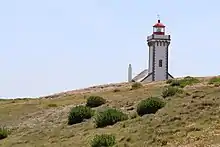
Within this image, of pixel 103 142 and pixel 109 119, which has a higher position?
pixel 109 119

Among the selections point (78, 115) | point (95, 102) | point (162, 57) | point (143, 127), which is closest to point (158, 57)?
point (162, 57)

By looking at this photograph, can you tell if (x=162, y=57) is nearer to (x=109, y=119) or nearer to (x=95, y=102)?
(x=95, y=102)

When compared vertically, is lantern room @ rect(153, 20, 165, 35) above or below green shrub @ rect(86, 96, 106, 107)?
above

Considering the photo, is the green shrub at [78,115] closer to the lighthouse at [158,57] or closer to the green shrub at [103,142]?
the green shrub at [103,142]

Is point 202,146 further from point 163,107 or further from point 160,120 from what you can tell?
point 163,107

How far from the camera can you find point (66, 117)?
39969 mm

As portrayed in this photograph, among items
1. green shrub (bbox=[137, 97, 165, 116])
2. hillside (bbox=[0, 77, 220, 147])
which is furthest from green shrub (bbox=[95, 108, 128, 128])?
green shrub (bbox=[137, 97, 165, 116])

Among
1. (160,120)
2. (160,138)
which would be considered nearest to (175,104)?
(160,120)

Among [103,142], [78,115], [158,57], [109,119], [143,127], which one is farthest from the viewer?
[158,57]

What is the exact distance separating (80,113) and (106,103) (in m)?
6.94

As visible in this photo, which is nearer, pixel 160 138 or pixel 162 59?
pixel 160 138

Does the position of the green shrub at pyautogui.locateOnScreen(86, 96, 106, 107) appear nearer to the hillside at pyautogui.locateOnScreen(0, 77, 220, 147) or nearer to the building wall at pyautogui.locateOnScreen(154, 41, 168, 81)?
the hillside at pyautogui.locateOnScreen(0, 77, 220, 147)

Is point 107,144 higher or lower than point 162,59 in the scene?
lower

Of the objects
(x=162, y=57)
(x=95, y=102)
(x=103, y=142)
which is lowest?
(x=103, y=142)
